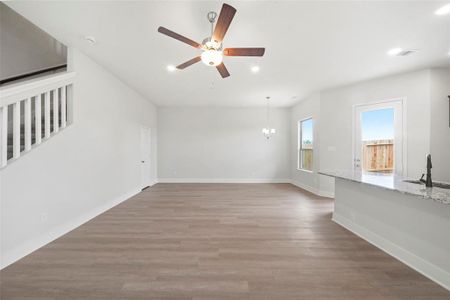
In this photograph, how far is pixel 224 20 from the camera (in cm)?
190

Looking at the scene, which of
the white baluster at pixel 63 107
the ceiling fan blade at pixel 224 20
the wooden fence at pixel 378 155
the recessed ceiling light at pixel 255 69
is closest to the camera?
the ceiling fan blade at pixel 224 20

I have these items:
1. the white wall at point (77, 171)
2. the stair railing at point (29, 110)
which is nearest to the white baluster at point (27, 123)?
the stair railing at point (29, 110)

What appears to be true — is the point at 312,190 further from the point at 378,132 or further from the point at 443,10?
the point at 443,10

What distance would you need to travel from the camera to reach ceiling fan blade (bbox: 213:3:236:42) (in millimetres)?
1756

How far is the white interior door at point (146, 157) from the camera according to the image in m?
6.08

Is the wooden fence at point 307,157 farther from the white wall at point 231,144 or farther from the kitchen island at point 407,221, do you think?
the kitchen island at point 407,221

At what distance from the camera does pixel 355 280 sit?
1960mm

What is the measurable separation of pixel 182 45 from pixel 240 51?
1206mm

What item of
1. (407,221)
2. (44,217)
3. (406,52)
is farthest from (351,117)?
(44,217)

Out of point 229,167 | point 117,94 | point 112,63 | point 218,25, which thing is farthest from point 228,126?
point 218,25

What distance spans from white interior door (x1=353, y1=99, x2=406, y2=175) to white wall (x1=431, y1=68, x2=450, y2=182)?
0.47 metres

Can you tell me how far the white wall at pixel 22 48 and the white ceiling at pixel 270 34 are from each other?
52.7 inches

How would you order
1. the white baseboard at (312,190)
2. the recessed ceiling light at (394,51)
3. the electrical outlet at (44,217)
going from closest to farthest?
1. the electrical outlet at (44,217)
2. the recessed ceiling light at (394,51)
3. the white baseboard at (312,190)

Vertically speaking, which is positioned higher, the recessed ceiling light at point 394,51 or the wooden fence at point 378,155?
the recessed ceiling light at point 394,51
